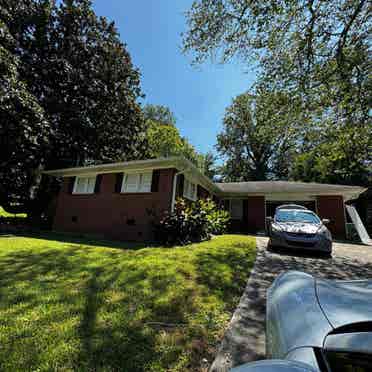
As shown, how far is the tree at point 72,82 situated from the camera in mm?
12445

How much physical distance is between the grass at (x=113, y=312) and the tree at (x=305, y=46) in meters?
6.92

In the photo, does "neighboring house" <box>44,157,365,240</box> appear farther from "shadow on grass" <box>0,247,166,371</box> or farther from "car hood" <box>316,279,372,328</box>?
"car hood" <box>316,279,372,328</box>

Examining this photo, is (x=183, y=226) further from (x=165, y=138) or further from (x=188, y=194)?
(x=165, y=138)

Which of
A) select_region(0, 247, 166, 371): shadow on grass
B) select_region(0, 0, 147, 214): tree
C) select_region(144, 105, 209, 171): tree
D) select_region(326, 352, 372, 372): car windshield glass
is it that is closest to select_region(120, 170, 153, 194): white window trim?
select_region(0, 247, 166, 371): shadow on grass

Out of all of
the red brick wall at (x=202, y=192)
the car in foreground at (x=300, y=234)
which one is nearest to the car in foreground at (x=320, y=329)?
the car in foreground at (x=300, y=234)

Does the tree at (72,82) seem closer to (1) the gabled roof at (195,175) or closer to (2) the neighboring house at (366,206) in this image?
(1) the gabled roof at (195,175)

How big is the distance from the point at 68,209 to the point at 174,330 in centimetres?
1074

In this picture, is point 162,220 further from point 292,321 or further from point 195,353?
point 292,321

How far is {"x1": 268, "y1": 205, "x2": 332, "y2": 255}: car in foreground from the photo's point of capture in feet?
18.6

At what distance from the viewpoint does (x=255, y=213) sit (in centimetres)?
1354

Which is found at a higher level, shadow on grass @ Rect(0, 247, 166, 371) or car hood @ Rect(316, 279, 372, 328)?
car hood @ Rect(316, 279, 372, 328)

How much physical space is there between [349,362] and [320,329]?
182 mm

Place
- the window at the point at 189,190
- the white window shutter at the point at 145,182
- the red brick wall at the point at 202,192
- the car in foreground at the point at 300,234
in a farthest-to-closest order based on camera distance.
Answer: the red brick wall at the point at 202,192 → the window at the point at 189,190 → the white window shutter at the point at 145,182 → the car in foreground at the point at 300,234

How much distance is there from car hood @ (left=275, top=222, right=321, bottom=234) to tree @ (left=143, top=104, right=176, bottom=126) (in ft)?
88.1
